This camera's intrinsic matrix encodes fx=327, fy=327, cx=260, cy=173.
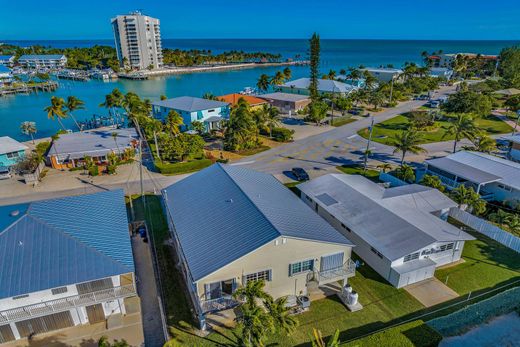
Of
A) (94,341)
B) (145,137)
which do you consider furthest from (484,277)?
(145,137)

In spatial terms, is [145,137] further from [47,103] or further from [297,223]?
[47,103]

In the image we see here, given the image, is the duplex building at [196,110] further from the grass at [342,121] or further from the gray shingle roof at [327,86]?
the gray shingle roof at [327,86]

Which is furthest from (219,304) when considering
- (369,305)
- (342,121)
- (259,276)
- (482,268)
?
(342,121)

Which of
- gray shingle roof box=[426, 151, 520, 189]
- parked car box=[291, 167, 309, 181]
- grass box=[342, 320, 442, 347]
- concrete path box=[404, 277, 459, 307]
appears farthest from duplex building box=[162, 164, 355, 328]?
gray shingle roof box=[426, 151, 520, 189]

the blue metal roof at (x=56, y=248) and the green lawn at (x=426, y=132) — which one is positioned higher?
the blue metal roof at (x=56, y=248)

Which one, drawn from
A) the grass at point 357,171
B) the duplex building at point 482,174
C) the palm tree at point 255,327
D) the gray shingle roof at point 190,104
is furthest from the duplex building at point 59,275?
the gray shingle roof at point 190,104

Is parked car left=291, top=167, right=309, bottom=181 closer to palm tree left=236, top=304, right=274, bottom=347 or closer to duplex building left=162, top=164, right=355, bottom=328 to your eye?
duplex building left=162, top=164, right=355, bottom=328

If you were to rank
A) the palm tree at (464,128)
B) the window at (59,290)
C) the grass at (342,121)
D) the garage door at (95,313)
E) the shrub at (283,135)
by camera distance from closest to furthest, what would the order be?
1. the window at (59,290)
2. the garage door at (95,313)
3. the palm tree at (464,128)
4. the shrub at (283,135)
5. the grass at (342,121)
